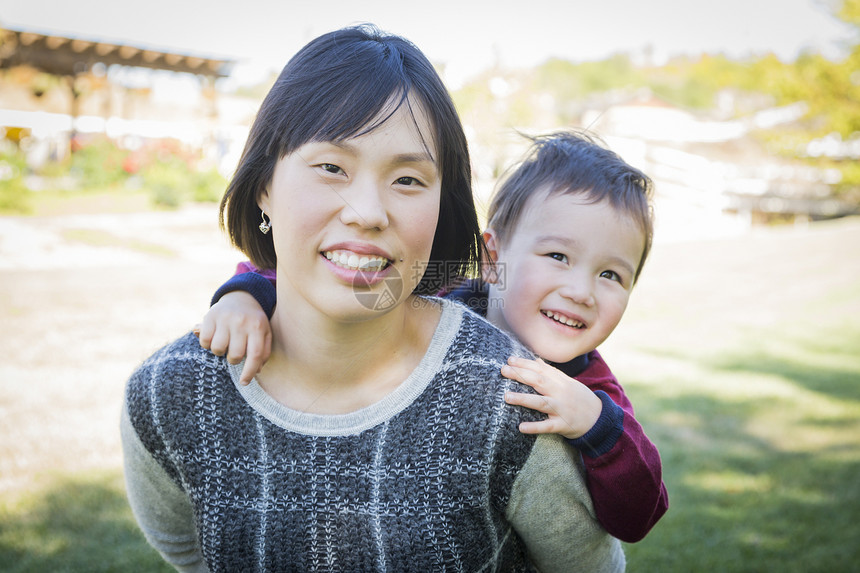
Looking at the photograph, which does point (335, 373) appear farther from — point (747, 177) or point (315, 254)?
point (747, 177)

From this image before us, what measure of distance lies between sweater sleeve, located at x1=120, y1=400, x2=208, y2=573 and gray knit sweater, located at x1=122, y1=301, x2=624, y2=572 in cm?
2

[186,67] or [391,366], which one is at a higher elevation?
[391,366]

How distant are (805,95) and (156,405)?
49.3 ft

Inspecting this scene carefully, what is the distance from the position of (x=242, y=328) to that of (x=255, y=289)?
233mm

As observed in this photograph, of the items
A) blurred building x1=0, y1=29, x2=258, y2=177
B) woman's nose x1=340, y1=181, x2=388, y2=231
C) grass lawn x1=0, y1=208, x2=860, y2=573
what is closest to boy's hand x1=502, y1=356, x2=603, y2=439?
woman's nose x1=340, y1=181, x2=388, y2=231

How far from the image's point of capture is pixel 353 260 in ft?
4.85

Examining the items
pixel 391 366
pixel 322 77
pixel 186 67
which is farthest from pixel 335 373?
pixel 186 67

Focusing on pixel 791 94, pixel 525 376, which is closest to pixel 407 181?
pixel 525 376

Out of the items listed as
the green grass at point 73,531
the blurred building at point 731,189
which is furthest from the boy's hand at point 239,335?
the blurred building at point 731,189

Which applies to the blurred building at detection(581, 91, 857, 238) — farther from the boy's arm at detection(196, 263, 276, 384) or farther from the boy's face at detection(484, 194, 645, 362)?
the boy's arm at detection(196, 263, 276, 384)

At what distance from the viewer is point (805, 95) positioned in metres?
13.8

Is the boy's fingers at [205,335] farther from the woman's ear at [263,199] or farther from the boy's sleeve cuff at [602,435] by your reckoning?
the boy's sleeve cuff at [602,435]

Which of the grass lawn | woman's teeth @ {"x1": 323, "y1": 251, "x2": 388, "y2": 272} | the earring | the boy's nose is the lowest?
the grass lawn

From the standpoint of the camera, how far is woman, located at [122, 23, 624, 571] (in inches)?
58.8
